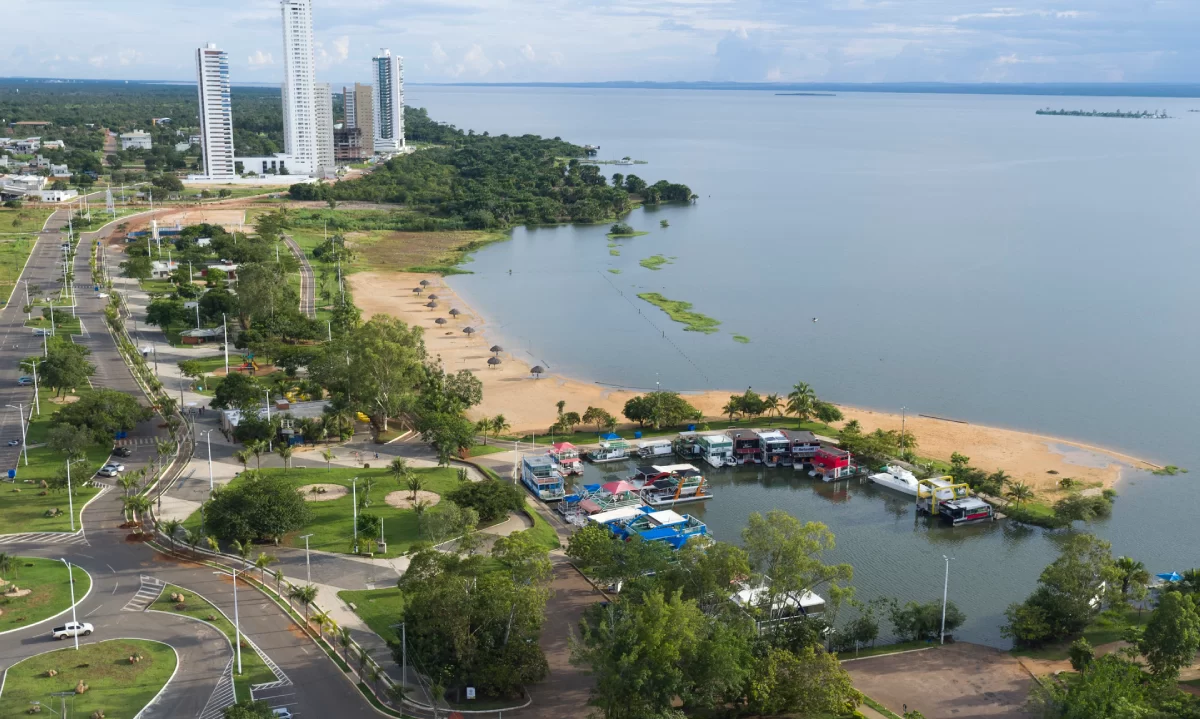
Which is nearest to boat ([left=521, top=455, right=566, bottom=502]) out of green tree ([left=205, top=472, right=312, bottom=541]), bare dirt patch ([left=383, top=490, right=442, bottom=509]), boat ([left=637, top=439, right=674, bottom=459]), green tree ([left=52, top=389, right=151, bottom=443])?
bare dirt patch ([left=383, top=490, right=442, bottom=509])

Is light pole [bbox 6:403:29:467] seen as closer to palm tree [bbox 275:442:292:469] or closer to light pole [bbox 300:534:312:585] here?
palm tree [bbox 275:442:292:469]

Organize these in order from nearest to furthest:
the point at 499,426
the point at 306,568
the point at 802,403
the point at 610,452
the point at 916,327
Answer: the point at 306,568, the point at 610,452, the point at 499,426, the point at 802,403, the point at 916,327

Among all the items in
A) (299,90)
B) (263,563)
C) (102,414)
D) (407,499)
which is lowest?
(407,499)

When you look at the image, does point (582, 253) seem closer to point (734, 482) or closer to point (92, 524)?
point (734, 482)

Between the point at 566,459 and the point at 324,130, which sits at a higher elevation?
the point at 324,130

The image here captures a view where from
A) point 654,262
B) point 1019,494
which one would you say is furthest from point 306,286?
point 1019,494

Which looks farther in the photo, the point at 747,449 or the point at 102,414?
the point at 747,449

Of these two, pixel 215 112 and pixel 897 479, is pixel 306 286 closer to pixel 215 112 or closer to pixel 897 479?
pixel 897 479

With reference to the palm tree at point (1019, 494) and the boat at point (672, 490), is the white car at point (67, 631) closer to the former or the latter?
the boat at point (672, 490)

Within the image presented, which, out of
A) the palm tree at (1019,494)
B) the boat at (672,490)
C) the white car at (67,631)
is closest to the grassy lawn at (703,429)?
the boat at (672,490)
